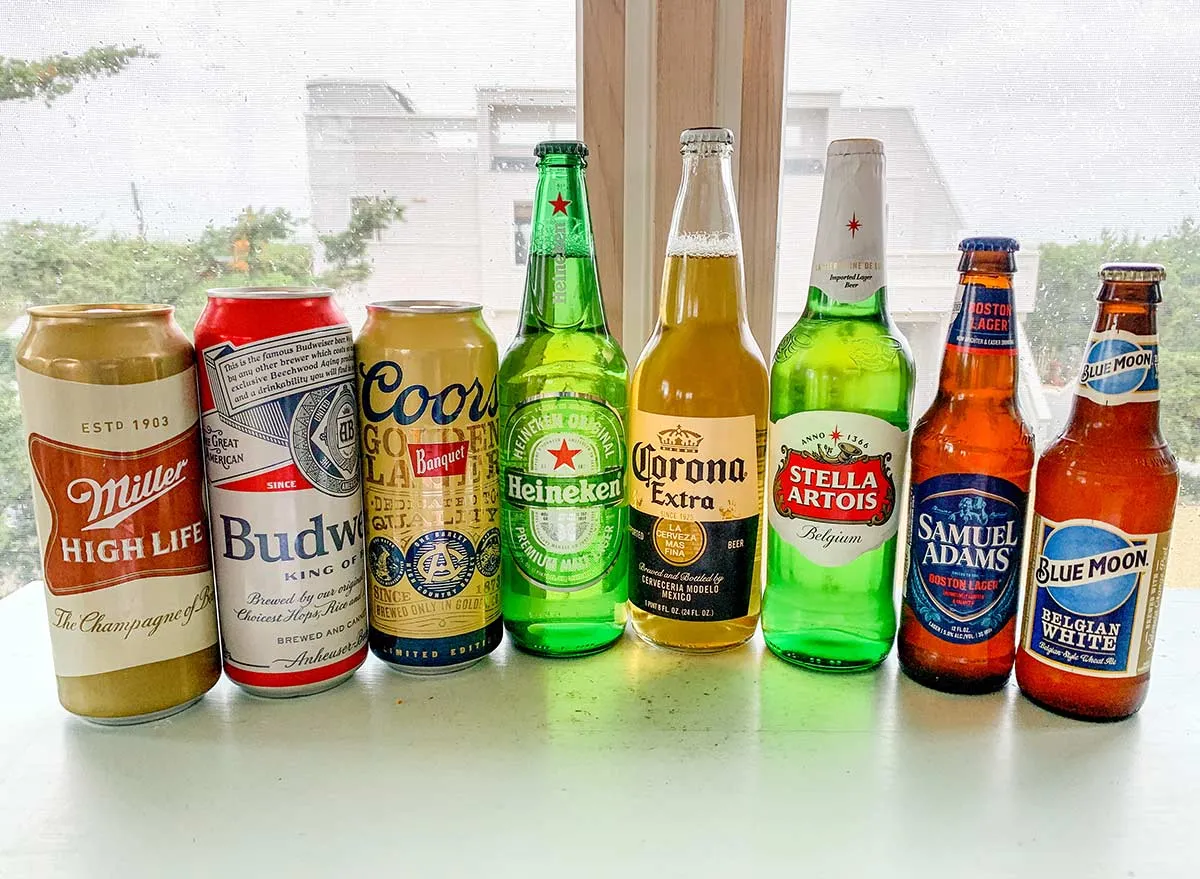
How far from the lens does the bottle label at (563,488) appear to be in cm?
76

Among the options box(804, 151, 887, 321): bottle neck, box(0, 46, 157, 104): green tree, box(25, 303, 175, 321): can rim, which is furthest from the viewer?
box(0, 46, 157, 104): green tree

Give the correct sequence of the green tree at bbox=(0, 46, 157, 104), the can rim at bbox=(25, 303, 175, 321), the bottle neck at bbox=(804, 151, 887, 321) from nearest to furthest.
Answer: the can rim at bbox=(25, 303, 175, 321) < the bottle neck at bbox=(804, 151, 887, 321) < the green tree at bbox=(0, 46, 157, 104)

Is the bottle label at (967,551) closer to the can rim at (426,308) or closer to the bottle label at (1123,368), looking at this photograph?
the bottle label at (1123,368)

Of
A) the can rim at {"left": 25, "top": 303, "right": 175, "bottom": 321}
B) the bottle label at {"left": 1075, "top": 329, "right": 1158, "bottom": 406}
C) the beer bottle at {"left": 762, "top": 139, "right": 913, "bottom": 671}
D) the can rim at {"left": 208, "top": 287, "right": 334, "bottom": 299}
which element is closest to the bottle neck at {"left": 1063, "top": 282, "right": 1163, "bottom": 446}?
the bottle label at {"left": 1075, "top": 329, "right": 1158, "bottom": 406}

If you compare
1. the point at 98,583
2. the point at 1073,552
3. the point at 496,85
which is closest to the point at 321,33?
the point at 496,85

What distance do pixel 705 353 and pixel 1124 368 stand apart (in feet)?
1.03

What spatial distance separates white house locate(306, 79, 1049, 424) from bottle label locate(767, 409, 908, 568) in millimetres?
271

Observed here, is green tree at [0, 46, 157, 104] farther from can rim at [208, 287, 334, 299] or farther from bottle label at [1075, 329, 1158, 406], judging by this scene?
bottle label at [1075, 329, 1158, 406]

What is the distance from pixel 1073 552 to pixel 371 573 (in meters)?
0.55

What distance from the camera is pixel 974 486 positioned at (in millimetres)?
694

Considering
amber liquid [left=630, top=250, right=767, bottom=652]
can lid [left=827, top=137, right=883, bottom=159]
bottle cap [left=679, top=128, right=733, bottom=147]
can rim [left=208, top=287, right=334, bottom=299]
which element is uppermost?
bottle cap [left=679, top=128, right=733, bottom=147]

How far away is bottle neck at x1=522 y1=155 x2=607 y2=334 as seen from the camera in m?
0.75

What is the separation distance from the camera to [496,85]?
3.09 feet

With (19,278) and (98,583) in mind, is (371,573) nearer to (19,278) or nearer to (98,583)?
(98,583)
